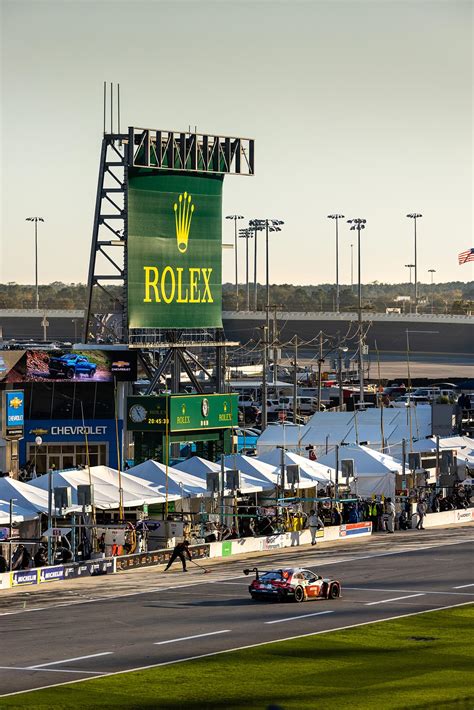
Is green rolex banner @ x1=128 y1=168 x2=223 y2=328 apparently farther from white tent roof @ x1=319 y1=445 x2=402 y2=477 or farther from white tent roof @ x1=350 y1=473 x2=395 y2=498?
white tent roof @ x1=350 y1=473 x2=395 y2=498

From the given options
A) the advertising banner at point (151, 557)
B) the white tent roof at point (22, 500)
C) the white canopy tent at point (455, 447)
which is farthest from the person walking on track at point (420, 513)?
the white tent roof at point (22, 500)

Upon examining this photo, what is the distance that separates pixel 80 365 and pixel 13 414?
6522mm

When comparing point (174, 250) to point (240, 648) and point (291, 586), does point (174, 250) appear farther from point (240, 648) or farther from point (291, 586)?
point (240, 648)

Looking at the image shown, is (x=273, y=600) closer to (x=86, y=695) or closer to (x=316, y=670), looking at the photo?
(x=316, y=670)

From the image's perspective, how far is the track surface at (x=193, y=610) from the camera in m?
32.1

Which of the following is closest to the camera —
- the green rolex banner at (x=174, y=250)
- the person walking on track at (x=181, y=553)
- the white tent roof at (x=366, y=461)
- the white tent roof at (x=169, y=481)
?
the person walking on track at (x=181, y=553)

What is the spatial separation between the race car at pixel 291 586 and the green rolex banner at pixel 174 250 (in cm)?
2744

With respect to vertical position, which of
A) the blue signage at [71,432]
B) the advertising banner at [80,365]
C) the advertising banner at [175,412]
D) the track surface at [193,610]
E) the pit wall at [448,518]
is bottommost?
the pit wall at [448,518]

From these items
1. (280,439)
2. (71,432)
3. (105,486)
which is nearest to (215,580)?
(105,486)

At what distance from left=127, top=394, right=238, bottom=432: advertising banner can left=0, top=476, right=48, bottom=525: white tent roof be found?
15.1m

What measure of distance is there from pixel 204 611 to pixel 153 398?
26.8 m

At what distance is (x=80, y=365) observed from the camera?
6850 centimetres

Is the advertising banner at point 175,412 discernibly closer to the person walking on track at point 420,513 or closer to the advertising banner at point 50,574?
the person walking on track at point 420,513

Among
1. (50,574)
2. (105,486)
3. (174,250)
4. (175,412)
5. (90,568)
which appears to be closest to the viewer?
(50,574)
